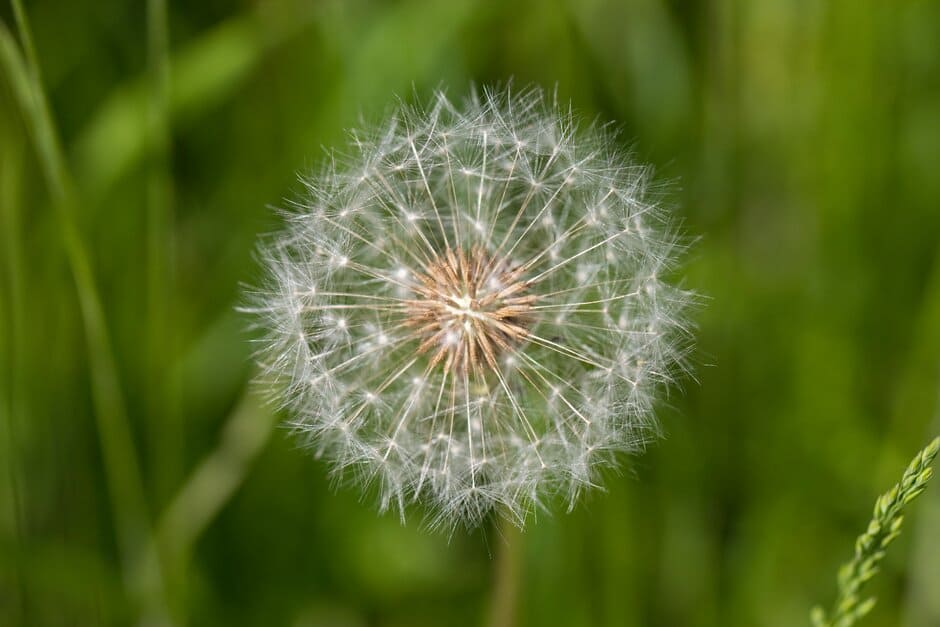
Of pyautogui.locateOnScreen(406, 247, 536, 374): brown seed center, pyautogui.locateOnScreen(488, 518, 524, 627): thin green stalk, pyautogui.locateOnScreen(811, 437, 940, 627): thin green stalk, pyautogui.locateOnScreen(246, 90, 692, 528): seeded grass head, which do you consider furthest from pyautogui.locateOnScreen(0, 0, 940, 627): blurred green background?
pyautogui.locateOnScreen(811, 437, 940, 627): thin green stalk

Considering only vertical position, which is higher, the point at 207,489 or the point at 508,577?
the point at 207,489

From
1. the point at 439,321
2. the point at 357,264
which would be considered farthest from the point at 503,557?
the point at 357,264

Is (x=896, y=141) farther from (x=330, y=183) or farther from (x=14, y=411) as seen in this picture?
(x=14, y=411)

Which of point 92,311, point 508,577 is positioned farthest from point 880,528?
point 92,311

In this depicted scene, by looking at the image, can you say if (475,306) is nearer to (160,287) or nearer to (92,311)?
(92,311)

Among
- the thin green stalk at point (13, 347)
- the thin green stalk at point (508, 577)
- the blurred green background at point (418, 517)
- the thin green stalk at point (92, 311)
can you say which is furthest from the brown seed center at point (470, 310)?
the thin green stalk at point (13, 347)
